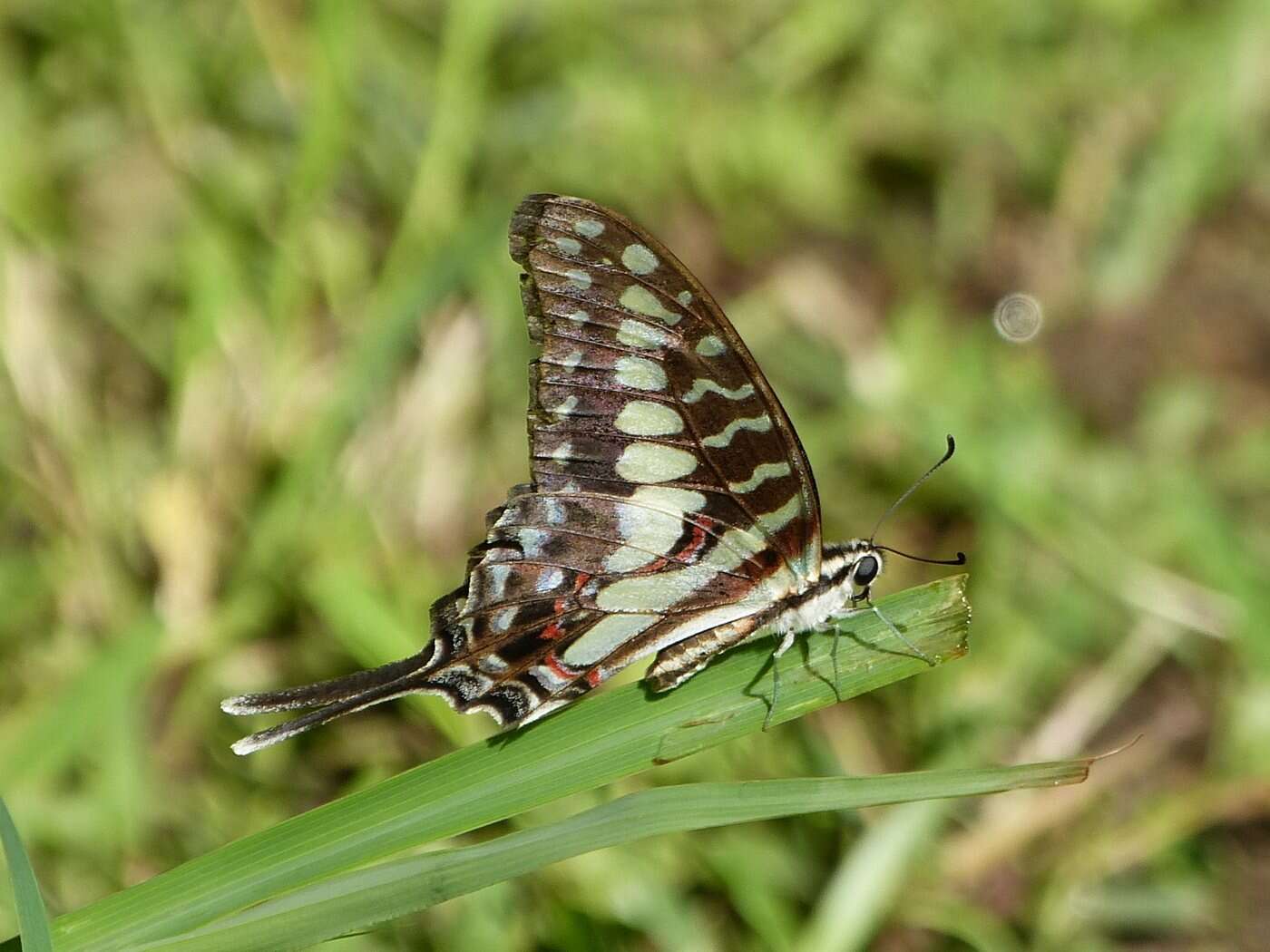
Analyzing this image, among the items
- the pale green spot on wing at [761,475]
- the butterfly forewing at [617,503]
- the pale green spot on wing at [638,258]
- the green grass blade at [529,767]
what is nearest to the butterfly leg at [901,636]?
the green grass blade at [529,767]

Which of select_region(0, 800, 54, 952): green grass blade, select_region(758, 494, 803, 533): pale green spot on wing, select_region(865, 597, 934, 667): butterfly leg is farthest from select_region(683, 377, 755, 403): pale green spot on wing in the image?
select_region(0, 800, 54, 952): green grass blade

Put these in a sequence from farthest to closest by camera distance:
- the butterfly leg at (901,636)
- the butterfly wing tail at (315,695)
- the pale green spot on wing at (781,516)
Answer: the pale green spot on wing at (781,516) < the butterfly leg at (901,636) < the butterfly wing tail at (315,695)

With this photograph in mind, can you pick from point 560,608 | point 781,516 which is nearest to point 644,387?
point 781,516

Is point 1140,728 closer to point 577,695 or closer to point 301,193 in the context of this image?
point 577,695

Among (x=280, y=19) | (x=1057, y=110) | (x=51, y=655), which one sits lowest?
(x=51, y=655)

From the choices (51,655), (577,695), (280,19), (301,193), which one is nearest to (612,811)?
(577,695)

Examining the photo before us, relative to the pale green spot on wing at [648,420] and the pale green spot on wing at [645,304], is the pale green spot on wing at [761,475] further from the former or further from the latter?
the pale green spot on wing at [645,304]

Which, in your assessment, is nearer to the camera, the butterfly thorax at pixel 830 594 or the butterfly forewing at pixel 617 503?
the butterfly forewing at pixel 617 503
